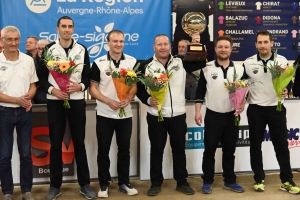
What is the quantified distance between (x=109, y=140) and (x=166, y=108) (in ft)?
2.11

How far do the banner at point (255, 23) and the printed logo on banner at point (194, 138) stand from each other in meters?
2.44

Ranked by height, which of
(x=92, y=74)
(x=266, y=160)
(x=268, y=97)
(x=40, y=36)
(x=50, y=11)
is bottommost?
(x=266, y=160)

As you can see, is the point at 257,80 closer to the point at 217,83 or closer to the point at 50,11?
the point at 217,83

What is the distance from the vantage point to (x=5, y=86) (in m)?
3.51

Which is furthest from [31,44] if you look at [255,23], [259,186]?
[255,23]

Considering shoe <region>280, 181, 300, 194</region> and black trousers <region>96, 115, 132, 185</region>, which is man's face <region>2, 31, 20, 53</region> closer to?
black trousers <region>96, 115, 132, 185</region>

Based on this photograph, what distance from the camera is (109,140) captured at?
3.91 m

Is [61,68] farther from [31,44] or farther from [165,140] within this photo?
[31,44]

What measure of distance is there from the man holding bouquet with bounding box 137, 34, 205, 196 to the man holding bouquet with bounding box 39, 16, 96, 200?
2.02 feet

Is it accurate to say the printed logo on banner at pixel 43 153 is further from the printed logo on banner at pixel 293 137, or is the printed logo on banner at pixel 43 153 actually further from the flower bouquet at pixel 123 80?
the printed logo on banner at pixel 293 137

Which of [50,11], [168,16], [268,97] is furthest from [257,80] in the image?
[50,11]

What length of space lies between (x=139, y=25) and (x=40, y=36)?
1540mm

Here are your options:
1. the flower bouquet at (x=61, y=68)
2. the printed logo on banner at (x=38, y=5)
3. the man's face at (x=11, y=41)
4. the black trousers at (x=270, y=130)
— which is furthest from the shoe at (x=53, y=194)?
the printed logo on banner at (x=38, y=5)

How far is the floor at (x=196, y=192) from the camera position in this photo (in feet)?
12.9
